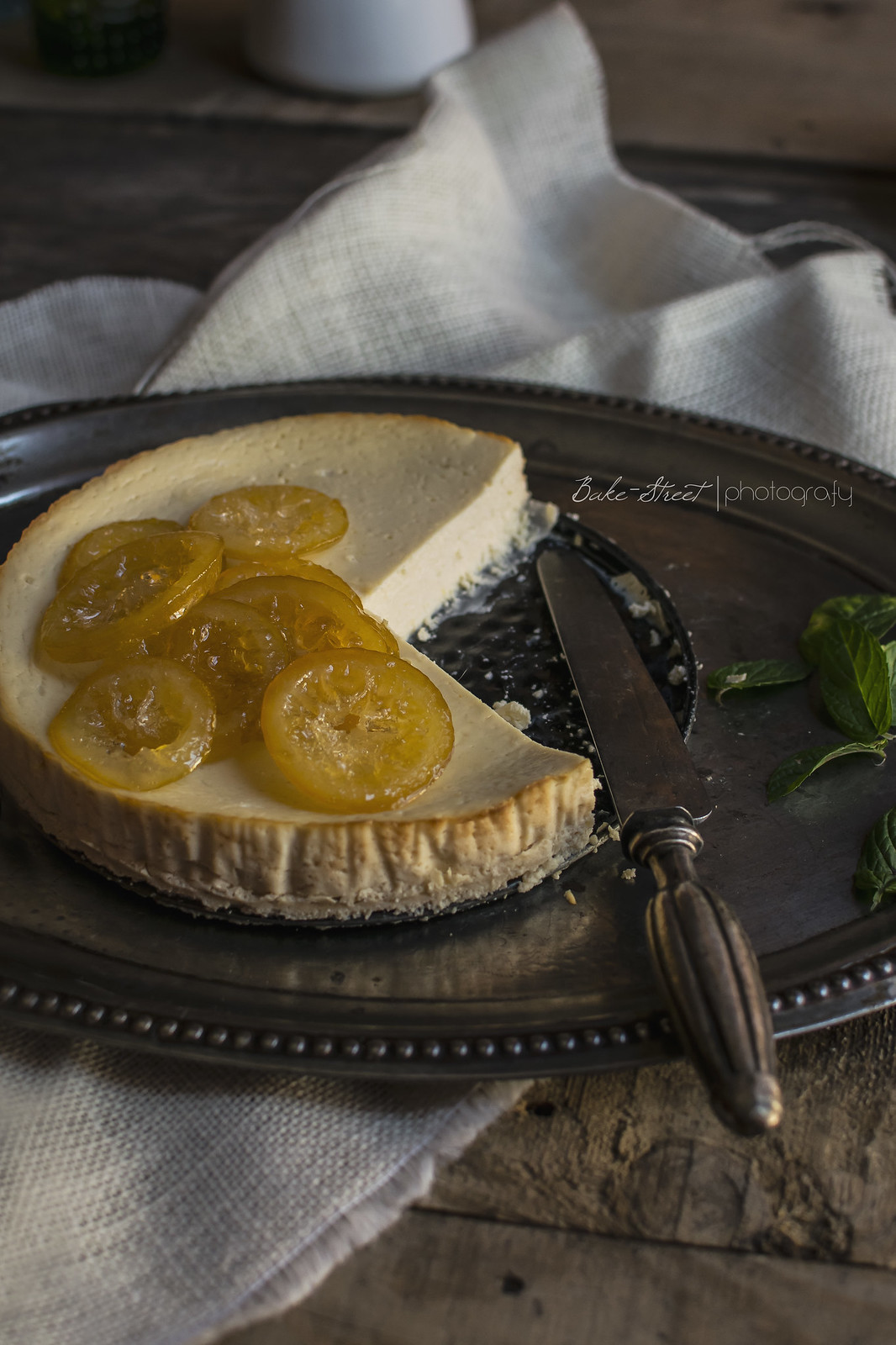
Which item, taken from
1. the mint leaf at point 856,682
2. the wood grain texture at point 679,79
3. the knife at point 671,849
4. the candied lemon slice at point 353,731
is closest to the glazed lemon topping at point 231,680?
the candied lemon slice at point 353,731

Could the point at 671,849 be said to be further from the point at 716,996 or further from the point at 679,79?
the point at 679,79

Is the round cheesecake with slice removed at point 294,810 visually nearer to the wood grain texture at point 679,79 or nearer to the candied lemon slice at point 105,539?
the candied lemon slice at point 105,539

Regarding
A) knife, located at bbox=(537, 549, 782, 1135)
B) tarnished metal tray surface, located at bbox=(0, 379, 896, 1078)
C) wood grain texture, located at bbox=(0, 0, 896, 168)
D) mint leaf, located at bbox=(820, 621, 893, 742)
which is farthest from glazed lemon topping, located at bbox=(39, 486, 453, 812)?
wood grain texture, located at bbox=(0, 0, 896, 168)

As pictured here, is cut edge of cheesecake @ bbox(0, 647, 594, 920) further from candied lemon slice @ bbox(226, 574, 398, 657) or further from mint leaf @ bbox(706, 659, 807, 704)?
mint leaf @ bbox(706, 659, 807, 704)

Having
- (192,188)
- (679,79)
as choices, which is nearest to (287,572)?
(192,188)

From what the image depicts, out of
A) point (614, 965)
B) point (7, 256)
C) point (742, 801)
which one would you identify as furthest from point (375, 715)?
point (7, 256)
